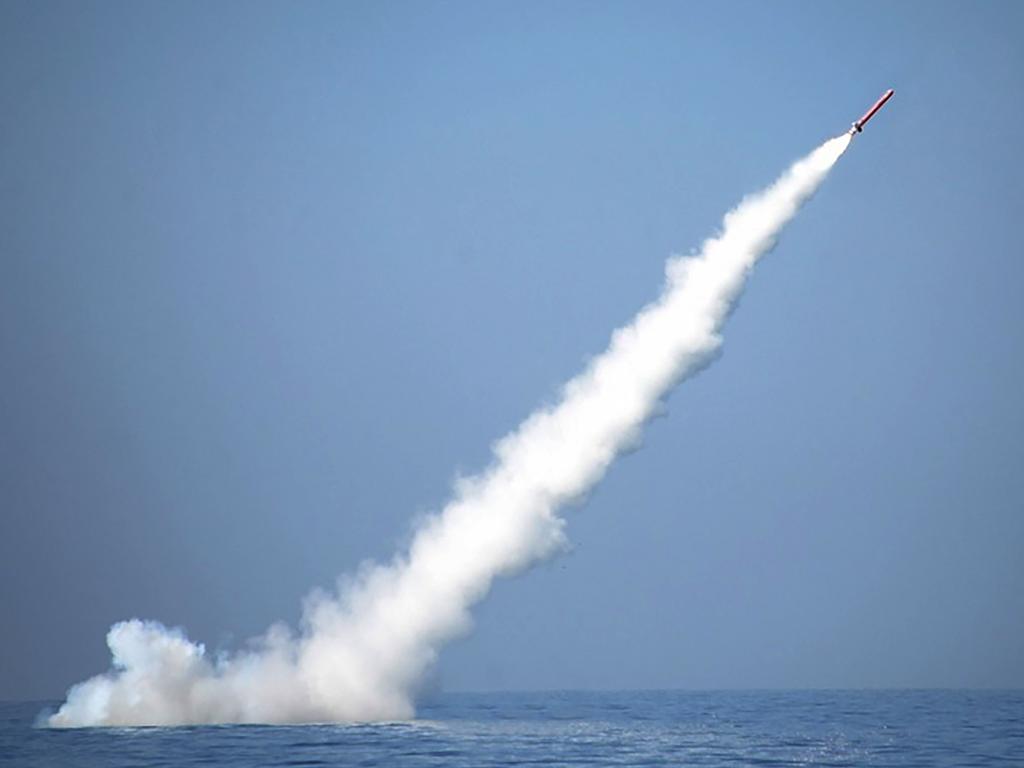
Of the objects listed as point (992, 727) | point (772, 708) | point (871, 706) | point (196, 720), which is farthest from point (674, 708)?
point (196, 720)

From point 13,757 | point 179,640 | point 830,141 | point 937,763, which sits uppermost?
point 830,141

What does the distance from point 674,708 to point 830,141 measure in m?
48.5

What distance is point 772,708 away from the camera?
102625 millimetres

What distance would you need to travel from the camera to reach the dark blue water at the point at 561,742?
5531cm

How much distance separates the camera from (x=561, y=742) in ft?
208

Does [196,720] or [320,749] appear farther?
[196,720]

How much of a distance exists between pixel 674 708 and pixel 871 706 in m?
14.4

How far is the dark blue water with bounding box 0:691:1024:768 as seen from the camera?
55312 millimetres

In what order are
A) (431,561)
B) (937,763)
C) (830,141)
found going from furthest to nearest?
1. (431,561)
2. (830,141)
3. (937,763)

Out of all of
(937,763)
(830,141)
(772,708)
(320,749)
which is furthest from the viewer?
(772,708)

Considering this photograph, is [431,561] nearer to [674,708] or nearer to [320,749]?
[320,749]

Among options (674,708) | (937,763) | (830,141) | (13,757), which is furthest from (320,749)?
(674,708)

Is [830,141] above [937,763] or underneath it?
above

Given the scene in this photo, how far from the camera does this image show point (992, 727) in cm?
7644
